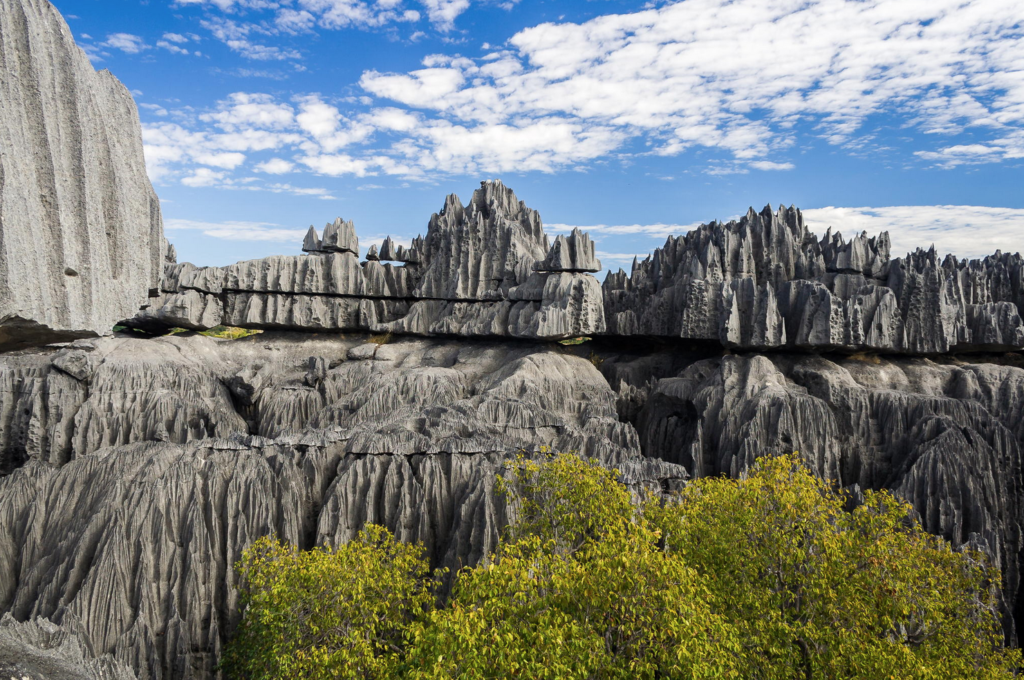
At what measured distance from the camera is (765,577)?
48.9 feet

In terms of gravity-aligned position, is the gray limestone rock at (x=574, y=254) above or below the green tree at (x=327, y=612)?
above

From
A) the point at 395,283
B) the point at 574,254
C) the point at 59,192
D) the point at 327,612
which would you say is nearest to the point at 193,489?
the point at 327,612

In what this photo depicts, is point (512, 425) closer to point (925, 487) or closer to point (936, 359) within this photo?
point (925, 487)

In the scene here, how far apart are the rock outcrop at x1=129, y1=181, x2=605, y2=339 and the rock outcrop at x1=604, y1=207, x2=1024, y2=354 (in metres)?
5.25

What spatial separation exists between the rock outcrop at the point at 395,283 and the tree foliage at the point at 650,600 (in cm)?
2379

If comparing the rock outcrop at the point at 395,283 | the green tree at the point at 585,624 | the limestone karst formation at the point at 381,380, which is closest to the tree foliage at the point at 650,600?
the green tree at the point at 585,624

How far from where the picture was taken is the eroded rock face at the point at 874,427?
26.7m

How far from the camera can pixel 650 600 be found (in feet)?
39.1

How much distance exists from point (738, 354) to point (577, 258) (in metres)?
10.8

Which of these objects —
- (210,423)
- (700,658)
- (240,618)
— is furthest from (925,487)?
(210,423)

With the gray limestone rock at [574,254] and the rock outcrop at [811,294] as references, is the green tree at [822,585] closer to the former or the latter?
the rock outcrop at [811,294]

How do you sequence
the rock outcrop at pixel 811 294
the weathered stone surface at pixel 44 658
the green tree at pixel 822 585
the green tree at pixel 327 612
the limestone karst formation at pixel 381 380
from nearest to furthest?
the weathered stone surface at pixel 44 658 → the limestone karst formation at pixel 381 380 → the green tree at pixel 822 585 → the green tree at pixel 327 612 → the rock outcrop at pixel 811 294

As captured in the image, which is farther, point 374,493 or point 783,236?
point 783,236

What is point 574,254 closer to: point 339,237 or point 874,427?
point 339,237
